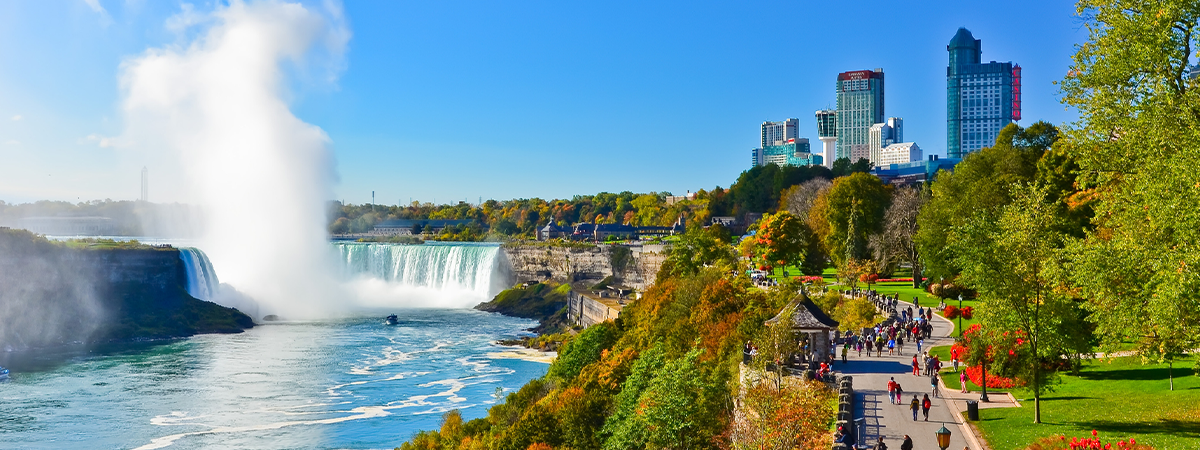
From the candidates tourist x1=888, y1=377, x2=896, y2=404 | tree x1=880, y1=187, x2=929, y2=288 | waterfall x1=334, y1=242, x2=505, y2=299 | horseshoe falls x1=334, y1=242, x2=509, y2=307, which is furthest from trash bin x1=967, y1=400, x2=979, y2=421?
waterfall x1=334, y1=242, x2=505, y2=299

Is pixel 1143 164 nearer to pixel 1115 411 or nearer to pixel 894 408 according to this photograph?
pixel 1115 411

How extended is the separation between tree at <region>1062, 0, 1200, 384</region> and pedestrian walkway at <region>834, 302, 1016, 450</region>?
4.07m

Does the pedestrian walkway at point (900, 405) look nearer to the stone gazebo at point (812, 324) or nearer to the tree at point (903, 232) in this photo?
the stone gazebo at point (812, 324)

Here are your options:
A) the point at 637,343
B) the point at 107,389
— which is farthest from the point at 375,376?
the point at 637,343

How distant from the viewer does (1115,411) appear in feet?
67.2

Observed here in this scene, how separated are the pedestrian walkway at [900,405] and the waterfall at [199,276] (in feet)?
185

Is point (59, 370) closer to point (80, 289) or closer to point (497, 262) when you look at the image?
point (80, 289)

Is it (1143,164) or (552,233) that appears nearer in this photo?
(1143,164)

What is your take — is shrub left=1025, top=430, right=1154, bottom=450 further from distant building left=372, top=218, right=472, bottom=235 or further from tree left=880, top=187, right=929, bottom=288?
distant building left=372, top=218, right=472, bottom=235

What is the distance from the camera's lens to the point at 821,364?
86.3 feet

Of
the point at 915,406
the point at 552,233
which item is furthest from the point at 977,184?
the point at 552,233

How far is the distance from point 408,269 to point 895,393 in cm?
7255

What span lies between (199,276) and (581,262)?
105 feet

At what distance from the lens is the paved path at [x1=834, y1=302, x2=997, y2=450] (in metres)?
19.6
